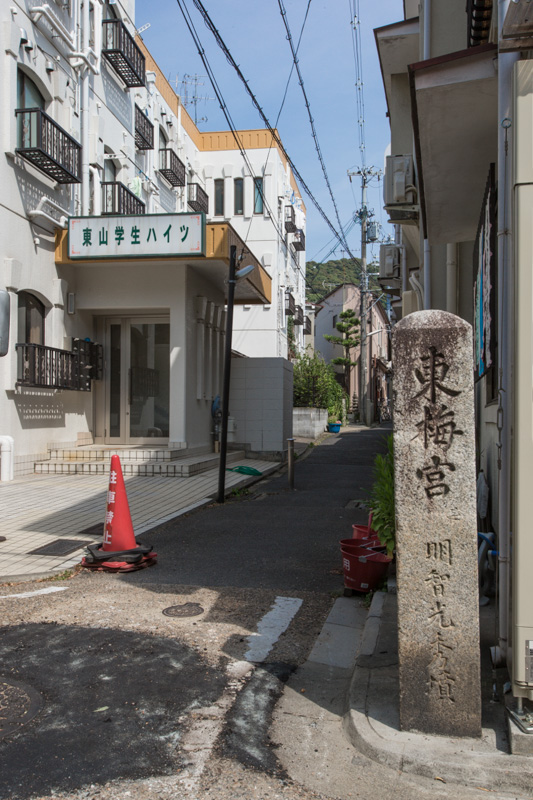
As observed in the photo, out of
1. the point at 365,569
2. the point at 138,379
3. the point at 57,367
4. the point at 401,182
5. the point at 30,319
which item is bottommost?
the point at 365,569

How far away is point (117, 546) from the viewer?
708cm

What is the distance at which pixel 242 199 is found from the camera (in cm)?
3127

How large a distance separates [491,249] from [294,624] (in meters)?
3.29

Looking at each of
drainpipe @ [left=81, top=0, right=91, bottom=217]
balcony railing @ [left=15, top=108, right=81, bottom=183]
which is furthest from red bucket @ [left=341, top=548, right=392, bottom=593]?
drainpipe @ [left=81, top=0, right=91, bottom=217]

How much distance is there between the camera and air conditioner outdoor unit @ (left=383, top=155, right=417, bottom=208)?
442 inches

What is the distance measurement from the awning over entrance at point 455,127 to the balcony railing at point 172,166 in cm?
1682

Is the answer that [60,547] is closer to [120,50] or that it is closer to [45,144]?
[45,144]

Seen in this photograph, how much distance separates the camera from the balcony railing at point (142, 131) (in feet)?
63.3

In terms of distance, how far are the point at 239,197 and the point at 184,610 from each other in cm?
2810

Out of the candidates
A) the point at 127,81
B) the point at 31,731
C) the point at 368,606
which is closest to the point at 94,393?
the point at 127,81

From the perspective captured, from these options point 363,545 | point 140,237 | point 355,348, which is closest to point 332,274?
point 355,348

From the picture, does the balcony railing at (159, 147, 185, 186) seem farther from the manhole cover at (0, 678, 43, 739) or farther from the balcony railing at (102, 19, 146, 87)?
the manhole cover at (0, 678, 43, 739)

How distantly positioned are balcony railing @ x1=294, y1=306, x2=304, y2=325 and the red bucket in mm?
30535

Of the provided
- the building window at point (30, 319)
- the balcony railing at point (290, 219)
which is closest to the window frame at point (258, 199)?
the balcony railing at point (290, 219)
